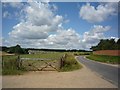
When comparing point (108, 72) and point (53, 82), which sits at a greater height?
point (53, 82)

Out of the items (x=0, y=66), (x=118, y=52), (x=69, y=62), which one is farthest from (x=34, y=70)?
(x=118, y=52)

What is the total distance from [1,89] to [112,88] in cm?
606

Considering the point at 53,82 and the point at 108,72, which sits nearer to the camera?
the point at 53,82

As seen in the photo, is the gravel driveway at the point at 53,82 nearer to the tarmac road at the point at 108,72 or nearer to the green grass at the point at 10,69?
the tarmac road at the point at 108,72

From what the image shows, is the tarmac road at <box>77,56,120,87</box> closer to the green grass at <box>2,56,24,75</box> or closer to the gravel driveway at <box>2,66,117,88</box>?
the gravel driveway at <box>2,66,117,88</box>

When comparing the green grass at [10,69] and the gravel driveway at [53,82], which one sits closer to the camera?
the gravel driveway at [53,82]

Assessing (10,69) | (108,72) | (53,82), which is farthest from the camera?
(108,72)

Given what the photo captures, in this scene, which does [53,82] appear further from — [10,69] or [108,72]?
[108,72]

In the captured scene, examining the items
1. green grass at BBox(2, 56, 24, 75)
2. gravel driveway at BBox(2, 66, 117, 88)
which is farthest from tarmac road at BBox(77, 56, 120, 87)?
green grass at BBox(2, 56, 24, 75)

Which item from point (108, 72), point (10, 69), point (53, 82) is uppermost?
point (10, 69)

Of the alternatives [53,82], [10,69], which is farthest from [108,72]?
[53,82]

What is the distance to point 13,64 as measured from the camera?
23.2 metres

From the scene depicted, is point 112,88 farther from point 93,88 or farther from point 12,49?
point 12,49

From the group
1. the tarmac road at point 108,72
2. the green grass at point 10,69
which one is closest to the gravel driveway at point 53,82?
the tarmac road at point 108,72
